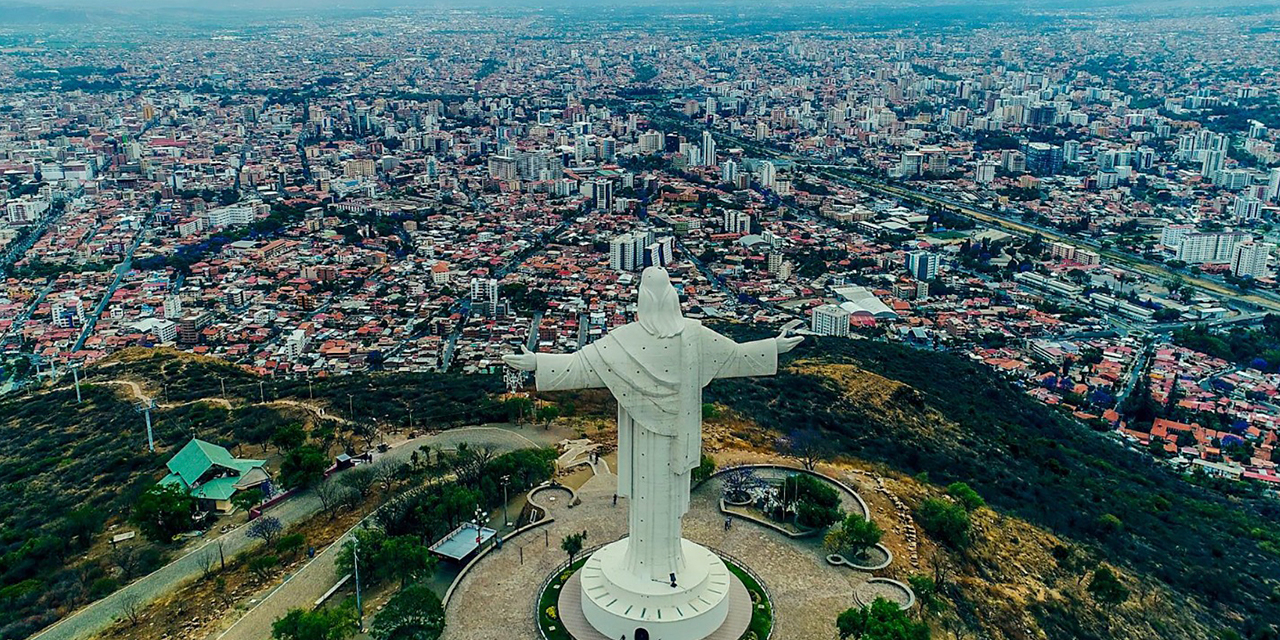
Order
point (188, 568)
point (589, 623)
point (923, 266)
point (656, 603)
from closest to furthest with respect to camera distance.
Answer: point (656, 603)
point (589, 623)
point (188, 568)
point (923, 266)

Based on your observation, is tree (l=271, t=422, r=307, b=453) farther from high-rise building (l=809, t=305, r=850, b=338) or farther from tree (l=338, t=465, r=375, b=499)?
high-rise building (l=809, t=305, r=850, b=338)

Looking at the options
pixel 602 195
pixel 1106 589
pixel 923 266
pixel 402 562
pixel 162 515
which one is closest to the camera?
pixel 402 562

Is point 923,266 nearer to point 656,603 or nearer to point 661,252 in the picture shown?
point 661,252

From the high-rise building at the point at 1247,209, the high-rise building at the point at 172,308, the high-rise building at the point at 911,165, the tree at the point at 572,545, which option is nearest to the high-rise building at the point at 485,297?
the high-rise building at the point at 172,308

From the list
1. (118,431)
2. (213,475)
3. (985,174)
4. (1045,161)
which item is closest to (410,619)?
(213,475)

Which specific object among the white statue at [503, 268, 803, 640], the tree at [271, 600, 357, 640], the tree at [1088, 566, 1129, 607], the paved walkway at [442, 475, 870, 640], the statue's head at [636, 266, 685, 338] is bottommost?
the tree at [1088, 566, 1129, 607]

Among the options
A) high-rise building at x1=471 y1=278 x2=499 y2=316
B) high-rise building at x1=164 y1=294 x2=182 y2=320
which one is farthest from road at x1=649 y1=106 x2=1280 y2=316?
high-rise building at x1=164 y1=294 x2=182 y2=320
